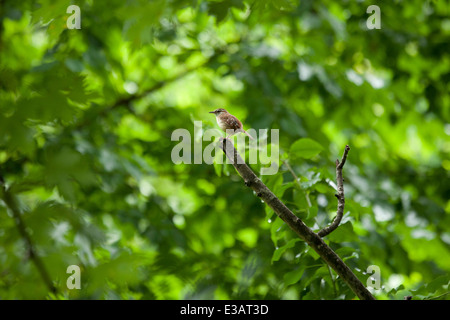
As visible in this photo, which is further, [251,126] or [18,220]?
[251,126]

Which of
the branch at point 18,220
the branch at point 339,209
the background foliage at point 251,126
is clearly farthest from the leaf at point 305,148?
the branch at point 18,220

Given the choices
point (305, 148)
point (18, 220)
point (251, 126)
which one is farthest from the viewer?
point (251, 126)

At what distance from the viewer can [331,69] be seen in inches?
178

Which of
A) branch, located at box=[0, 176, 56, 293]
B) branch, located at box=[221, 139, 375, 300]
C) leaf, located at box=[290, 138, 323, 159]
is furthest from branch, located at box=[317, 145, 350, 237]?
branch, located at box=[0, 176, 56, 293]

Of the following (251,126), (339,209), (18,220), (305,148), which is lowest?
(18,220)

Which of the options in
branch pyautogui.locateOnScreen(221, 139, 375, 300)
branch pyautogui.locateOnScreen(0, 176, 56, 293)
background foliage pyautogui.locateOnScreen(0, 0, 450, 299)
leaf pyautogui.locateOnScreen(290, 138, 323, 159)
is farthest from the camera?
background foliage pyautogui.locateOnScreen(0, 0, 450, 299)

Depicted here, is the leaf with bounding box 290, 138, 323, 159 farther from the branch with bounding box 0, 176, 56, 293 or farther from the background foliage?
the branch with bounding box 0, 176, 56, 293

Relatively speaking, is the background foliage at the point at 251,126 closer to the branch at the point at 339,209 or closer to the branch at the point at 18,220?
the branch at the point at 339,209

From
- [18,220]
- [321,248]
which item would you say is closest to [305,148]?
[321,248]

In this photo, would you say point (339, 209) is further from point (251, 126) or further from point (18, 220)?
point (251, 126)

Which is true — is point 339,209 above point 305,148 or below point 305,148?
below
